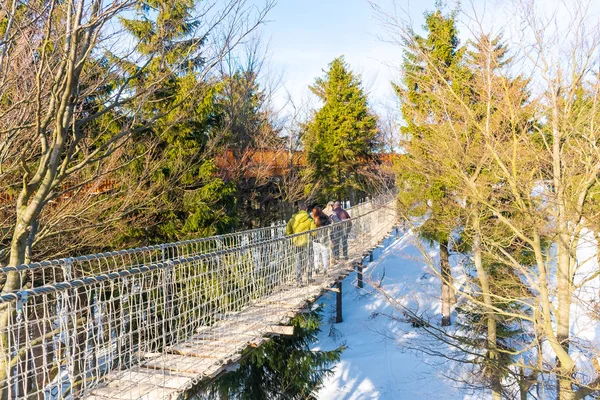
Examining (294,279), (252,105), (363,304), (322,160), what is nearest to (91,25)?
(294,279)

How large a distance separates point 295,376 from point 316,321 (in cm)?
99

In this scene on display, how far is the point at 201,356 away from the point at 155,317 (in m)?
0.45

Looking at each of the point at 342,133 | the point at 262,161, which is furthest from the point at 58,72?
the point at 342,133

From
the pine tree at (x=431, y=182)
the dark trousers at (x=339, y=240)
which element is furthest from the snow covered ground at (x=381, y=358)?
the dark trousers at (x=339, y=240)

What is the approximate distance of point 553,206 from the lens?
497cm

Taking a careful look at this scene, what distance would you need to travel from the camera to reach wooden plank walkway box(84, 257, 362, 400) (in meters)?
2.48

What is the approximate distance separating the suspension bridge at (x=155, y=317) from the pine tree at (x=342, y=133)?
10962 millimetres

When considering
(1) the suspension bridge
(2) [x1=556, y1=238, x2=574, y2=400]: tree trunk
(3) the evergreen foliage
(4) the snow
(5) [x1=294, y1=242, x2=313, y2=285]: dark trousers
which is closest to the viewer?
(1) the suspension bridge

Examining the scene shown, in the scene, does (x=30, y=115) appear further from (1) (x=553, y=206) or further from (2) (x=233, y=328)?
(1) (x=553, y=206)

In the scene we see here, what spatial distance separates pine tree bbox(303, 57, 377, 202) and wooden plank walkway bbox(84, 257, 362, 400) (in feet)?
43.2

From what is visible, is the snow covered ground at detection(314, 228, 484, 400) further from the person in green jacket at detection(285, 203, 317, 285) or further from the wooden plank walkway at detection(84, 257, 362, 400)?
the wooden plank walkway at detection(84, 257, 362, 400)

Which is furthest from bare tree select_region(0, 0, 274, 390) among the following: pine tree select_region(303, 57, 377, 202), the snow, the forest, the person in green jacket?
pine tree select_region(303, 57, 377, 202)

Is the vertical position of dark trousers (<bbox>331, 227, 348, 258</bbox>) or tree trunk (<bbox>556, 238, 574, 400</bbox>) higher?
dark trousers (<bbox>331, 227, 348, 258</bbox>)

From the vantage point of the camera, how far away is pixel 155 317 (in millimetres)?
2770
